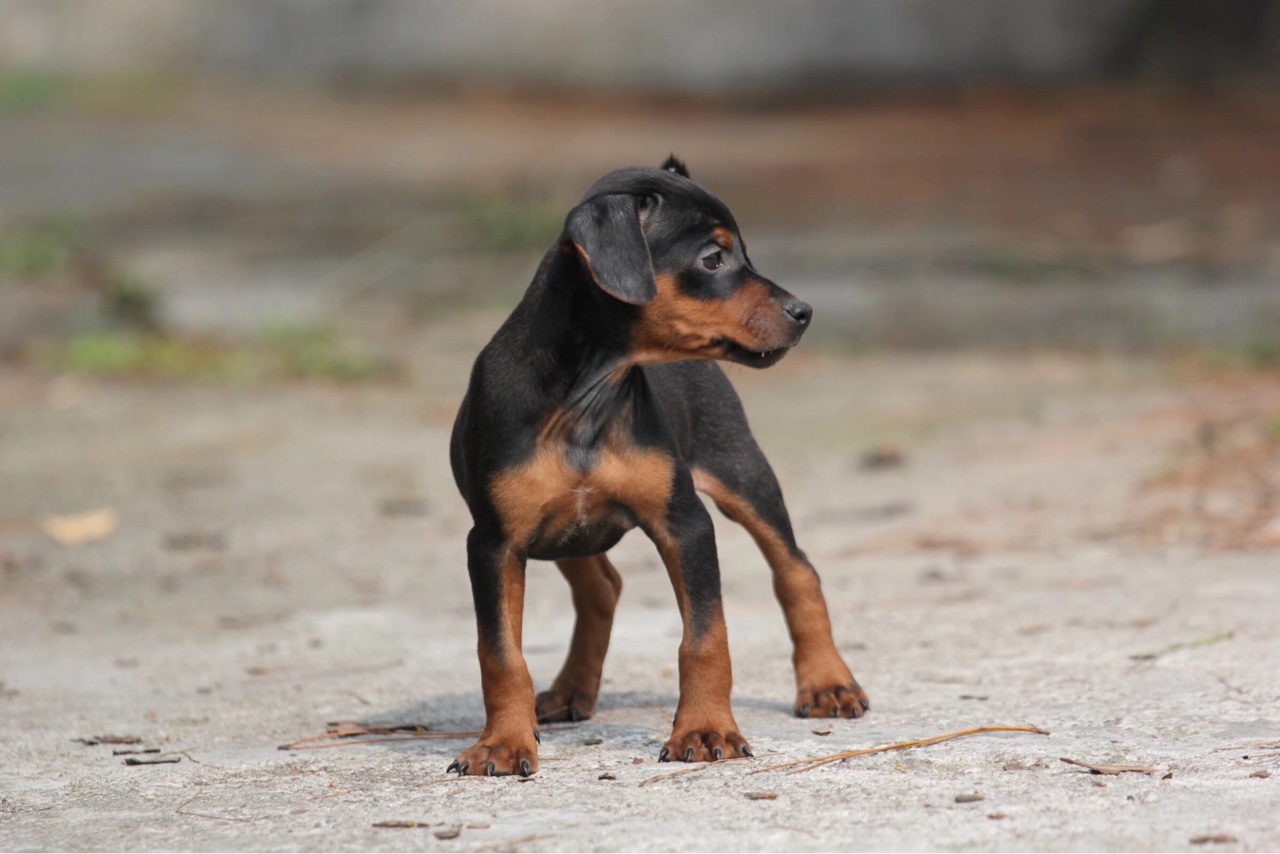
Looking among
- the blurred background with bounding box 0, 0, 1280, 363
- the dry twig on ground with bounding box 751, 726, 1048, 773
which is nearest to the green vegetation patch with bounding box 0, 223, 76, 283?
the blurred background with bounding box 0, 0, 1280, 363

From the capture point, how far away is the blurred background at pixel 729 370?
5203 mm

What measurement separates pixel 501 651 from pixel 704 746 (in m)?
0.57

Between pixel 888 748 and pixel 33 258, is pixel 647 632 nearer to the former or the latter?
pixel 888 748

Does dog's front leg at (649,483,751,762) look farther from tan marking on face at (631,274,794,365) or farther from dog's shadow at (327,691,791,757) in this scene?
tan marking on face at (631,274,794,365)

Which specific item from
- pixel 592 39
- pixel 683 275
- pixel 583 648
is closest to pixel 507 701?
pixel 583 648

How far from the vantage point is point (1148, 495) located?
7914 millimetres

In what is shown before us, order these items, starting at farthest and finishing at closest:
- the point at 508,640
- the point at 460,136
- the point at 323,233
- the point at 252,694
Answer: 1. the point at 460,136
2. the point at 323,233
3. the point at 252,694
4. the point at 508,640

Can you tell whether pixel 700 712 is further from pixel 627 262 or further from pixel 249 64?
pixel 249 64

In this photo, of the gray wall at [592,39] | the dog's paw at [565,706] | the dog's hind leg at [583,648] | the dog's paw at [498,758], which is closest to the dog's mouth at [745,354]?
the dog's hind leg at [583,648]

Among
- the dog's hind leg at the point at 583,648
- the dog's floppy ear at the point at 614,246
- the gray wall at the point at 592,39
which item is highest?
the gray wall at the point at 592,39

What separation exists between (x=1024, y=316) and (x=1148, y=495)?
5679 millimetres

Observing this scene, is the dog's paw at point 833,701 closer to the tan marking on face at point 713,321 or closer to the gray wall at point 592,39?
the tan marking on face at point 713,321

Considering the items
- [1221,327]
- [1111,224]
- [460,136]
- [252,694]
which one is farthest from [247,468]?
[460,136]

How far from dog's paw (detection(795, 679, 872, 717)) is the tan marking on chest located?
2.76 feet
